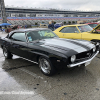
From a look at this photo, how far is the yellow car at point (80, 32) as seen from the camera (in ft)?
17.4

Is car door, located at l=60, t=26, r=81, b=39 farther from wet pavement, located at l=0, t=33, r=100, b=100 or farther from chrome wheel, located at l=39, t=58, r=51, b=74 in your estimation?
chrome wheel, located at l=39, t=58, r=51, b=74

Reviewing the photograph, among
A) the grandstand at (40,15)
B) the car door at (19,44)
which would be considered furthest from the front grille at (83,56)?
the grandstand at (40,15)

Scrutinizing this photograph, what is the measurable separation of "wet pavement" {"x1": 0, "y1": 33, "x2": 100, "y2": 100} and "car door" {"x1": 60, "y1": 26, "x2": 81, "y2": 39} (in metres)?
2.23

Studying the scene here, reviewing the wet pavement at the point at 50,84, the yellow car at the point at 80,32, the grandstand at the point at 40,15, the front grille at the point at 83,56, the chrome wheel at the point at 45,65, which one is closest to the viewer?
the wet pavement at the point at 50,84

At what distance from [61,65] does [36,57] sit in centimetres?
90

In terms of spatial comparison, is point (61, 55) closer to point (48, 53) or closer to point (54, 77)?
point (48, 53)

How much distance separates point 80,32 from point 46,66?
326 centimetres

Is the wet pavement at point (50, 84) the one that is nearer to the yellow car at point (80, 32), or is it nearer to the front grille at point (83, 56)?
the front grille at point (83, 56)

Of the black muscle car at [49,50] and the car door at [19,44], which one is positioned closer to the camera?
the black muscle car at [49,50]

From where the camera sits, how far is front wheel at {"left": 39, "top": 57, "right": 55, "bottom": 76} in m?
3.18

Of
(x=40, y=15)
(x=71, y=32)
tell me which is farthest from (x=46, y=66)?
(x=40, y=15)

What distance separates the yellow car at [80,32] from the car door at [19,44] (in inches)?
112

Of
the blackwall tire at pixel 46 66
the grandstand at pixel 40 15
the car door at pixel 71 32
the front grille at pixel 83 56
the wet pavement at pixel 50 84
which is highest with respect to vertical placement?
the grandstand at pixel 40 15

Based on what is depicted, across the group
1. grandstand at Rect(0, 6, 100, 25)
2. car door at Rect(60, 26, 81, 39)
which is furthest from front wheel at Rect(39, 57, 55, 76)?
grandstand at Rect(0, 6, 100, 25)
